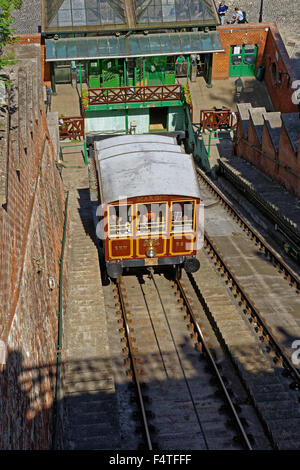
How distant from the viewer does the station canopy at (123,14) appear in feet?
96.1

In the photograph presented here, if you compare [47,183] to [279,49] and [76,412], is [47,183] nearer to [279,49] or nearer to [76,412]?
[76,412]

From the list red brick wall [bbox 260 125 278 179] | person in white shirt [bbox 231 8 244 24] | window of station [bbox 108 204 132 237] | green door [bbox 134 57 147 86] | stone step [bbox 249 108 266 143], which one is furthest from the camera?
person in white shirt [bbox 231 8 244 24]

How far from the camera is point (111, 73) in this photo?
3123 cm

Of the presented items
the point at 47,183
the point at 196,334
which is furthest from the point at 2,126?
the point at 196,334

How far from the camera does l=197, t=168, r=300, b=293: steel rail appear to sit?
14752 millimetres

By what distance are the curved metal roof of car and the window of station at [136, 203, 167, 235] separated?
434mm

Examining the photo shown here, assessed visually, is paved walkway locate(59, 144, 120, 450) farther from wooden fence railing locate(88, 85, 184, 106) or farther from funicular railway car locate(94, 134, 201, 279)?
wooden fence railing locate(88, 85, 184, 106)

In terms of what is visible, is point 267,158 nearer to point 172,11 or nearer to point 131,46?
point 131,46

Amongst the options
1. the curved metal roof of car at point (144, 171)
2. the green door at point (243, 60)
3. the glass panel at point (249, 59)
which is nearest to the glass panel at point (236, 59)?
the green door at point (243, 60)

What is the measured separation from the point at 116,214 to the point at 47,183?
2259 millimetres

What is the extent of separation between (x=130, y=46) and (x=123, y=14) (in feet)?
7.27

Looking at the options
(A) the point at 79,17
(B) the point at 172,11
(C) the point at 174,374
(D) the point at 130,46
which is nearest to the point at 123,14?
(D) the point at 130,46

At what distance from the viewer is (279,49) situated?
103 feet

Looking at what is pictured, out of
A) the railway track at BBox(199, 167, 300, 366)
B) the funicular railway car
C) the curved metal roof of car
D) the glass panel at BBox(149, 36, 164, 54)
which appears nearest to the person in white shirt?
the glass panel at BBox(149, 36, 164, 54)
